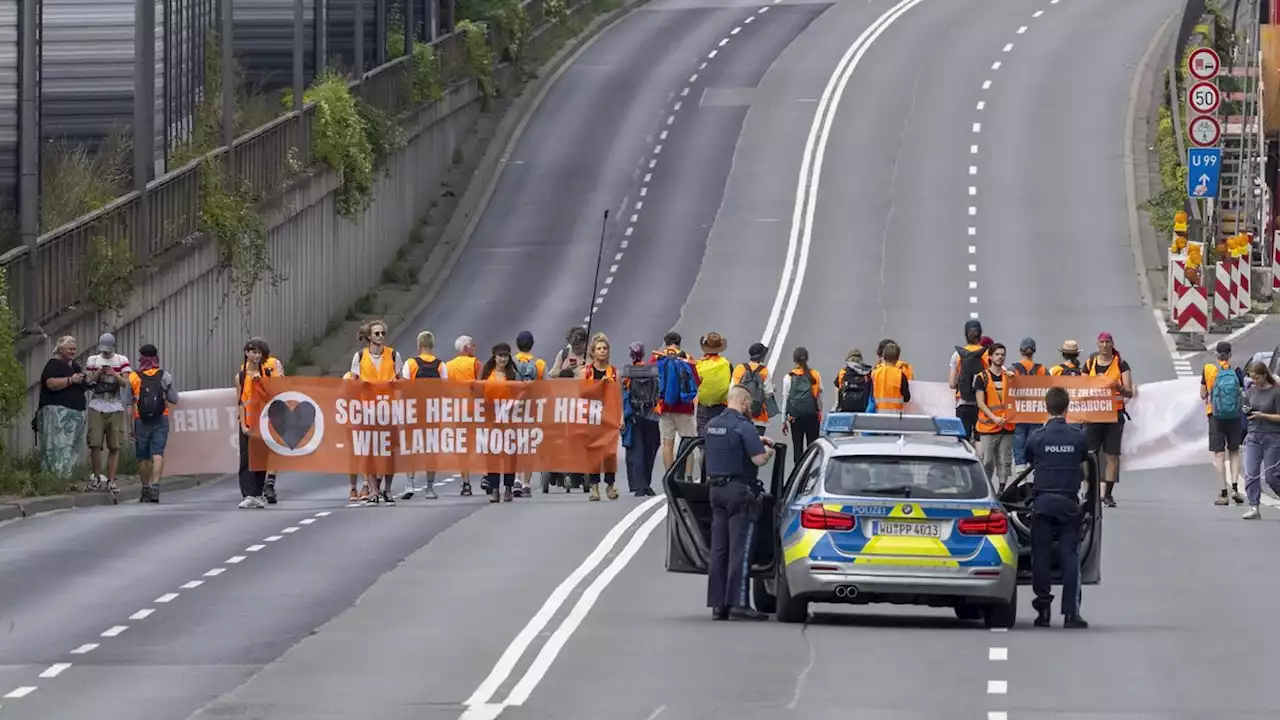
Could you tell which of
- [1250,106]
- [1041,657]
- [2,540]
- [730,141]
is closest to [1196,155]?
[1250,106]

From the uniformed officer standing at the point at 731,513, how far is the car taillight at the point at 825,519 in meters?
0.77

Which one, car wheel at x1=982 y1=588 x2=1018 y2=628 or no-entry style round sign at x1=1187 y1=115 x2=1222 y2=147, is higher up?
no-entry style round sign at x1=1187 y1=115 x2=1222 y2=147

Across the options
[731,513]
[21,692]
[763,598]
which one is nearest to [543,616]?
[731,513]

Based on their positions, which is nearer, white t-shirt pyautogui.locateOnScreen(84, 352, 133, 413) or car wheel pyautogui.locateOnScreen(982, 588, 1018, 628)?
car wheel pyautogui.locateOnScreen(982, 588, 1018, 628)

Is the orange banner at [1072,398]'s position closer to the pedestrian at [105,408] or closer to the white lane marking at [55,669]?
the pedestrian at [105,408]

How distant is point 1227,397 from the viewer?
26797 millimetres

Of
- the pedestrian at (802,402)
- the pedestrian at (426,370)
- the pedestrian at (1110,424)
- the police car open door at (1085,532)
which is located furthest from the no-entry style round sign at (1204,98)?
the police car open door at (1085,532)

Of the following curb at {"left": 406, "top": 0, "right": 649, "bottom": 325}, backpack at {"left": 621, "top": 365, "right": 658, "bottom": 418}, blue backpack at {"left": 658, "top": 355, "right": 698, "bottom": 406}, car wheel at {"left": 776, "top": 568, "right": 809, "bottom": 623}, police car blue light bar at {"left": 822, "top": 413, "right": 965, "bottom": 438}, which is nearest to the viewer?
car wheel at {"left": 776, "top": 568, "right": 809, "bottom": 623}

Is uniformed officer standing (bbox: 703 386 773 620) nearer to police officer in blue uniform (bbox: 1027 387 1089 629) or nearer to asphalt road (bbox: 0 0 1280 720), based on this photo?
asphalt road (bbox: 0 0 1280 720)

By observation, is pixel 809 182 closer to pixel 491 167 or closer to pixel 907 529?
pixel 491 167

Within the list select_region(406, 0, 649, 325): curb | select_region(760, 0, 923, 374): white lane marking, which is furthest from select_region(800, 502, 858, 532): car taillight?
select_region(406, 0, 649, 325): curb

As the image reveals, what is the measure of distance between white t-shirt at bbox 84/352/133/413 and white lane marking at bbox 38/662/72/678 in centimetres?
1188

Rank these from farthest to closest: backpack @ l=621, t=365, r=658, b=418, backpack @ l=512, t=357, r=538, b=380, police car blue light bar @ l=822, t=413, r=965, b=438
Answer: backpack @ l=512, t=357, r=538, b=380 < backpack @ l=621, t=365, r=658, b=418 < police car blue light bar @ l=822, t=413, r=965, b=438

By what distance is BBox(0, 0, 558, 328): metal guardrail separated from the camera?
30.1 meters
